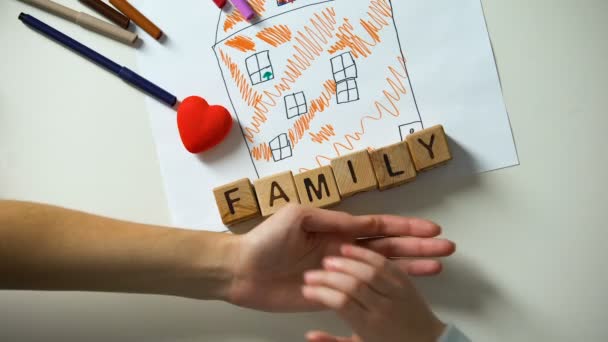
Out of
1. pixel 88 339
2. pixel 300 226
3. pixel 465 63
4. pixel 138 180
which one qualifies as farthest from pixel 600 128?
pixel 88 339

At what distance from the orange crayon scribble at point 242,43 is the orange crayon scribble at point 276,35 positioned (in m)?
0.02

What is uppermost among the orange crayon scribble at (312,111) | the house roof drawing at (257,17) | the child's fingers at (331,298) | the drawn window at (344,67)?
the house roof drawing at (257,17)

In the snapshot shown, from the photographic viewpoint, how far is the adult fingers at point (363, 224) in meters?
0.57

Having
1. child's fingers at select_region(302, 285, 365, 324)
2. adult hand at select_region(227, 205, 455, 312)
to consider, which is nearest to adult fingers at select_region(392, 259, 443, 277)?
adult hand at select_region(227, 205, 455, 312)

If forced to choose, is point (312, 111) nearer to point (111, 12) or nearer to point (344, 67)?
point (344, 67)

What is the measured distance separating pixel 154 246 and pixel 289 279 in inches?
7.7

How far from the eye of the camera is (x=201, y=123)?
67 cm

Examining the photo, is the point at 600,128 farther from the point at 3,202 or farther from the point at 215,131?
the point at 3,202

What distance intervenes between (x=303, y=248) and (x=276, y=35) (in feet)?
1.08

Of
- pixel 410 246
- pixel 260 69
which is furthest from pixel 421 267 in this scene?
pixel 260 69

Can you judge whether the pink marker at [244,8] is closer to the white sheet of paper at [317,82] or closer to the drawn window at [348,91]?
the white sheet of paper at [317,82]

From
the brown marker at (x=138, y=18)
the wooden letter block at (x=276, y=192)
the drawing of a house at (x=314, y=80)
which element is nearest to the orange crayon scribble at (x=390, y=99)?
the drawing of a house at (x=314, y=80)

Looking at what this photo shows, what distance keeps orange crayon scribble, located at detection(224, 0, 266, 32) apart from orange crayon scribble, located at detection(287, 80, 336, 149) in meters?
0.16

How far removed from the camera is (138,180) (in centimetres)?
71
